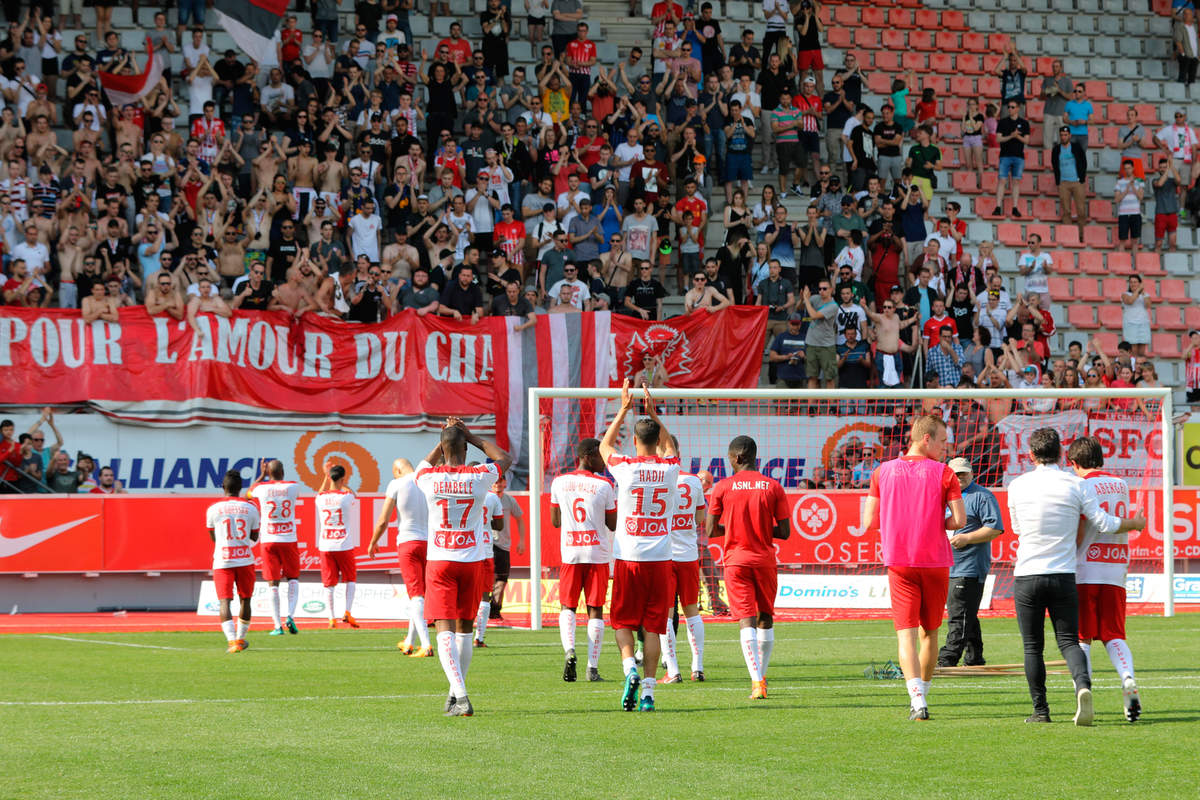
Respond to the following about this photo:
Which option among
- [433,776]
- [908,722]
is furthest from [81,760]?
[908,722]

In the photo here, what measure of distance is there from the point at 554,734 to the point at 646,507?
82.1 inches

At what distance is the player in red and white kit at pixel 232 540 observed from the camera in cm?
1786

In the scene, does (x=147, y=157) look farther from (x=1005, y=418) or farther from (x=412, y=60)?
(x=1005, y=418)

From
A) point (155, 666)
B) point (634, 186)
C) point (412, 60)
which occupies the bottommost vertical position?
point (155, 666)

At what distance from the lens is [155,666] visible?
15.6 m

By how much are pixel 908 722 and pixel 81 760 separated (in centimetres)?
559

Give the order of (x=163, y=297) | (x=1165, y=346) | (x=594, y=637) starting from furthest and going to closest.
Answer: (x=1165, y=346) < (x=163, y=297) < (x=594, y=637)

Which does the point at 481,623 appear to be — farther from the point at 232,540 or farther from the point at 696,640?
the point at 696,640

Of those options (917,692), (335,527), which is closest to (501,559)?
(335,527)

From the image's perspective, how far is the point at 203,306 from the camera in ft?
78.5

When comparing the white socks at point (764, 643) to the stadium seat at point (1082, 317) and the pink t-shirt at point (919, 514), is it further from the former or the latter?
the stadium seat at point (1082, 317)

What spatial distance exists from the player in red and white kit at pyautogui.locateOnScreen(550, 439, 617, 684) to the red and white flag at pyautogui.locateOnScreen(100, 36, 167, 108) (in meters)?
16.5

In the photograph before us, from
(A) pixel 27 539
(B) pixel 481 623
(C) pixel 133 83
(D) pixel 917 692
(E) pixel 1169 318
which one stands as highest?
(C) pixel 133 83

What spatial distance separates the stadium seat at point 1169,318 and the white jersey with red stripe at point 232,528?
808 inches
